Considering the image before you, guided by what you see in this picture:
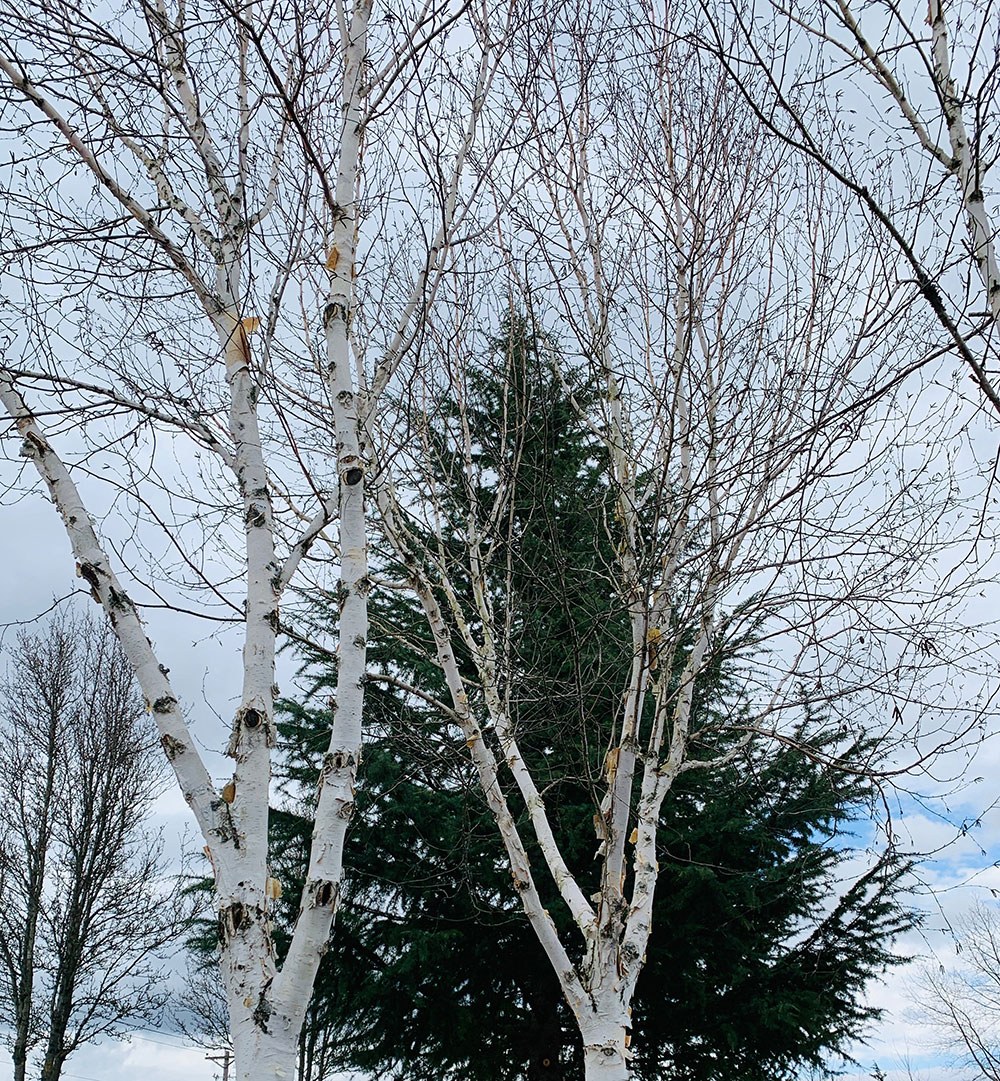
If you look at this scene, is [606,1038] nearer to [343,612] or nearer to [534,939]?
[343,612]

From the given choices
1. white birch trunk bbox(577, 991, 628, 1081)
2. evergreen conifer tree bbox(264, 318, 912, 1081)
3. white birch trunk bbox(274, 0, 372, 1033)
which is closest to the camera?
white birch trunk bbox(274, 0, 372, 1033)

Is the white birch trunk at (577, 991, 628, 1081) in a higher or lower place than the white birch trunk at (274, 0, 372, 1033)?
lower

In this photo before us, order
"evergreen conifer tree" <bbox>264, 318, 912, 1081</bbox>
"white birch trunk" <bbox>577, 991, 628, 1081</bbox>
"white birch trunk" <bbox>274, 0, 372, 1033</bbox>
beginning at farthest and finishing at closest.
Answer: "evergreen conifer tree" <bbox>264, 318, 912, 1081</bbox> < "white birch trunk" <bbox>577, 991, 628, 1081</bbox> < "white birch trunk" <bbox>274, 0, 372, 1033</bbox>

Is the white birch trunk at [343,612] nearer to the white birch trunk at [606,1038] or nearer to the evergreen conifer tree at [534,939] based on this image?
the white birch trunk at [606,1038]

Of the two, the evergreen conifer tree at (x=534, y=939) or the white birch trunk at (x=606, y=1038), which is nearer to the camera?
the white birch trunk at (x=606, y=1038)

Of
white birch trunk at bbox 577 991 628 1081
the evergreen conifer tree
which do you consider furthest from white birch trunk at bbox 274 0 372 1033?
the evergreen conifer tree

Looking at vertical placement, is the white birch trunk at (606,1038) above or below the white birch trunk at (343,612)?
below

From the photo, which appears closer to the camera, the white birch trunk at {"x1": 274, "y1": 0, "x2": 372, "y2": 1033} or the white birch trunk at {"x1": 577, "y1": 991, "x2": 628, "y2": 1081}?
the white birch trunk at {"x1": 274, "y1": 0, "x2": 372, "y2": 1033}

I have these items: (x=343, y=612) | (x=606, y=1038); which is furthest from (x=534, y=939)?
(x=343, y=612)

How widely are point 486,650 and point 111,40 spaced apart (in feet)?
11.9

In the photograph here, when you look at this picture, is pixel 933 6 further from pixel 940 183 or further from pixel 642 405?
pixel 642 405

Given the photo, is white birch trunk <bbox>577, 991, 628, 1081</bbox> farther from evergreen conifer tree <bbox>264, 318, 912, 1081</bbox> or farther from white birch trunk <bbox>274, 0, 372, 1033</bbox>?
evergreen conifer tree <bbox>264, 318, 912, 1081</bbox>

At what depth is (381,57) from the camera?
4426 mm

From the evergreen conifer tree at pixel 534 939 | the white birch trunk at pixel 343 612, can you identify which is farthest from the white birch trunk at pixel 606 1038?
the evergreen conifer tree at pixel 534 939
